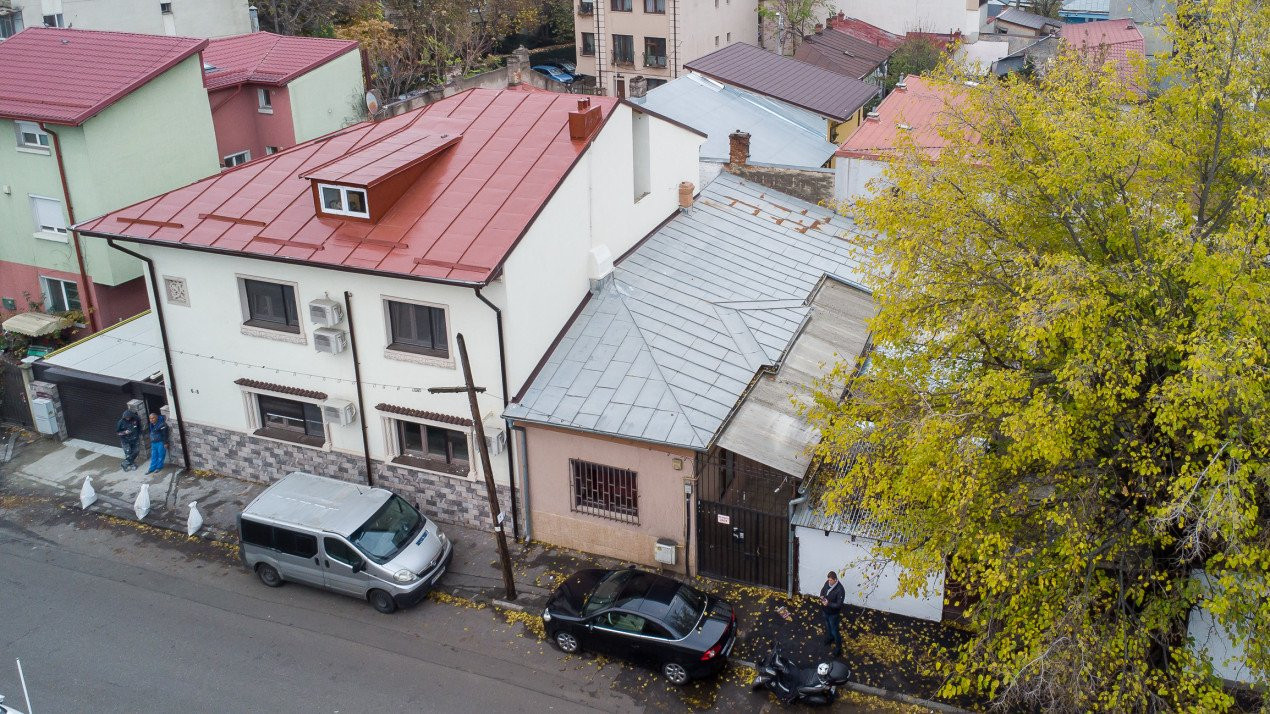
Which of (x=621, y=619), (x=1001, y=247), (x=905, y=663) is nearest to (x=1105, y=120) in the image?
(x=1001, y=247)

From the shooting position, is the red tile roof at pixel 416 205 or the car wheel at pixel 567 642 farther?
the red tile roof at pixel 416 205

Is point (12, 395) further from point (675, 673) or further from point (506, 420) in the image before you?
point (675, 673)

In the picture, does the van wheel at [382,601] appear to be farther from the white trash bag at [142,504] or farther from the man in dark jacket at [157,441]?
the man in dark jacket at [157,441]

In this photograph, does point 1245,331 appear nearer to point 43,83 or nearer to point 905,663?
point 905,663

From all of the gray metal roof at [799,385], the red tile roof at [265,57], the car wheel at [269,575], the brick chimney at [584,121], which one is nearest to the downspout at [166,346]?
the car wheel at [269,575]

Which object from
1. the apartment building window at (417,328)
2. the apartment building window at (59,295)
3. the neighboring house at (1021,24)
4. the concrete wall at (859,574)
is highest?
the apartment building window at (417,328)

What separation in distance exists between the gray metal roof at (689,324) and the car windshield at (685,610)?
104 inches

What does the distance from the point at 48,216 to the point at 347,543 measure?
16581 mm

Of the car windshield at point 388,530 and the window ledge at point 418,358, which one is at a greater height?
the window ledge at point 418,358

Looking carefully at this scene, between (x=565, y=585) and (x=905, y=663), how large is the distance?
6.09 metres

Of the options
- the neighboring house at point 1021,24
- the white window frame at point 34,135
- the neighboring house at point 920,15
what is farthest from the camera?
the neighboring house at point 1021,24

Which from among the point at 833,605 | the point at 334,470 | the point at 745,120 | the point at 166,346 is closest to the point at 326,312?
the point at 334,470

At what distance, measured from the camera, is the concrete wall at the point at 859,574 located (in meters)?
18.4

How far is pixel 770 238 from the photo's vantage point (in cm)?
2639
